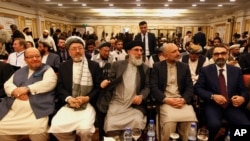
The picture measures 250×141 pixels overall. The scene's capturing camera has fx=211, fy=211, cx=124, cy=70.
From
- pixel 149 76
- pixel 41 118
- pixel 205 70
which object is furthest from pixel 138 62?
pixel 41 118

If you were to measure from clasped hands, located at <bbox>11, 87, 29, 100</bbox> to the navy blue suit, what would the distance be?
2.09m

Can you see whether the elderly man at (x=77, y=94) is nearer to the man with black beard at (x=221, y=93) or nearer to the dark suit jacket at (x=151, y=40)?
the man with black beard at (x=221, y=93)

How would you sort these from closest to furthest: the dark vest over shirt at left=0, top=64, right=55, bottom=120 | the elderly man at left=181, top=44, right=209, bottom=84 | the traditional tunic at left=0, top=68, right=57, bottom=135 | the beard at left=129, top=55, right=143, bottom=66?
the traditional tunic at left=0, top=68, right=57, bottom=135 → the dark vest over shirt at left=0, top=64, right=55, bottom=120 → the beard at left=129, top=55, right=143, bottom=66 → the elderly man at left=181, top=44, right=209, bottom=84

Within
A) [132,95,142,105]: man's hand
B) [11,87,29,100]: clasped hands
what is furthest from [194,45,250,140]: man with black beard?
[11,87,29,100]: clasped hands

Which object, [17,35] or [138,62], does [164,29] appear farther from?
[138,62]

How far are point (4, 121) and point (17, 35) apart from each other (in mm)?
4781

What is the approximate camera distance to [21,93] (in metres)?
2.40

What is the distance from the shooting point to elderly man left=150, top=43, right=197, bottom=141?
2.43m

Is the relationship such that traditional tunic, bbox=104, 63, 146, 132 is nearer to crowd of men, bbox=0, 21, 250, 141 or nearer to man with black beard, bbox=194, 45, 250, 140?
crowd of men, bbox=0, 21, 250, 141

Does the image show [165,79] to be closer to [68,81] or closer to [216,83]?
[216,83]

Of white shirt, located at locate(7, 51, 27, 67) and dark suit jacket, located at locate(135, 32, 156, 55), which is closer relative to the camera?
white shirt, located at locate(7, 51, 27, 67)

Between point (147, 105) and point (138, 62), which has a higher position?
point (138, 62)

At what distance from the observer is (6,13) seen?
360 inches

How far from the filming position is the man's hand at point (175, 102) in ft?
8.33
